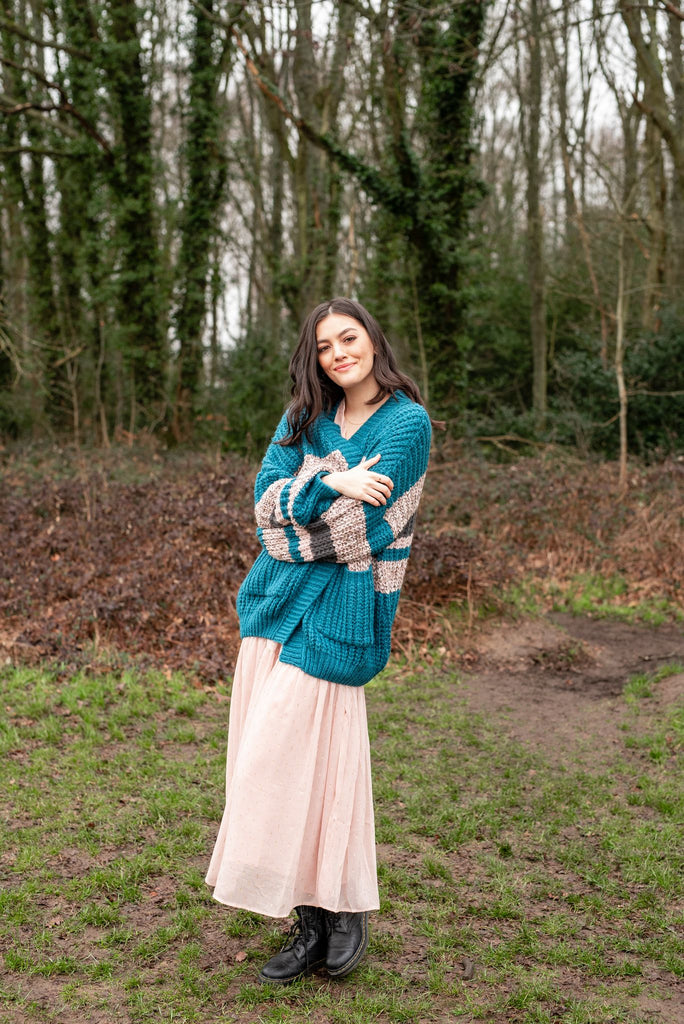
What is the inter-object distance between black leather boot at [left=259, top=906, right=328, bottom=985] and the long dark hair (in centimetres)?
152

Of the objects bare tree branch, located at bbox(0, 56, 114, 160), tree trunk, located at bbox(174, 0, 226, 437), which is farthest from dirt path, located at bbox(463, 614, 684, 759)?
bare tree branch, located at bbox(0, 56, 114, 160)

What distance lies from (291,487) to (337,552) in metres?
0.25

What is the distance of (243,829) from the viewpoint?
265 cm

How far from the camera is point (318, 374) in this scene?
2.86 metres

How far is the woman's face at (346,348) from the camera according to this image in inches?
109

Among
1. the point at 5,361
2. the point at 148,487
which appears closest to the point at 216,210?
the point at 5,361

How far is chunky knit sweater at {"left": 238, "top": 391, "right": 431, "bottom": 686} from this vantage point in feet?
8.65

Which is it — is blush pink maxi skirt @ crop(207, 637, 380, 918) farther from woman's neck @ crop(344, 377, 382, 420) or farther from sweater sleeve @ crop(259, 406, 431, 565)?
woman's neck @ crop(344, 377, 382, 420)

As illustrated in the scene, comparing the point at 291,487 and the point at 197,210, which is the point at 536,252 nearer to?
the point at 197,210

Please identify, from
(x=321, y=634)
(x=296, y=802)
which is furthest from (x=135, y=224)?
(x=296, y=802)

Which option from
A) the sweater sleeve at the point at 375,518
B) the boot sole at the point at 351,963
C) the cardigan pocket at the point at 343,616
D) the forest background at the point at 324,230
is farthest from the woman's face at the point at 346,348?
the forest background at the point at 324,230

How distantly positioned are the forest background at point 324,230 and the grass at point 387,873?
286 inches

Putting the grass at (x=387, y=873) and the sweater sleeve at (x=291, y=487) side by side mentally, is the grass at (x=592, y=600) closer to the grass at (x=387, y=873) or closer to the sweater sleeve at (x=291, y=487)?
the grass at (x=387, y=873)

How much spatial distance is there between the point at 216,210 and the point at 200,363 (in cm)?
253
